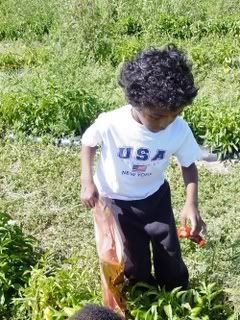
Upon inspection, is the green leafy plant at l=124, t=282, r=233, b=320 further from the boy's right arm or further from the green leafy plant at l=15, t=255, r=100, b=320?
the boy's right arm

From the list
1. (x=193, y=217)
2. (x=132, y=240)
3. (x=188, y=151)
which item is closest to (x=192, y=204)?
(x=193, y=217)

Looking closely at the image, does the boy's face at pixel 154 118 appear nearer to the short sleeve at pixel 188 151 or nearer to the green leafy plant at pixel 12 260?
the short sleeve at pixel 188 151

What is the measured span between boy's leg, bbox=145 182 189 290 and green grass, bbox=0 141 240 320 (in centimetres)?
26

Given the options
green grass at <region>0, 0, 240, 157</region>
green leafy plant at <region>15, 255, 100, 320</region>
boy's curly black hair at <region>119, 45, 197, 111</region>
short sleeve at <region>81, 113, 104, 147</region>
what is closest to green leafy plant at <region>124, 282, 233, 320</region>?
green leafy plant at <region>15, 255, 100, 320</region>

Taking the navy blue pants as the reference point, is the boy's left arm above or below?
above

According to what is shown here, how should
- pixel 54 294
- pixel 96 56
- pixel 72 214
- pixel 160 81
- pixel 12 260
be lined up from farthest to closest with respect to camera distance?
pixel 96 56 → pixel 72 214 → pixel 12 260 → pixel 54 294 → pixel 160 81

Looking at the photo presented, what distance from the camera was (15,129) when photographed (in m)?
6.00

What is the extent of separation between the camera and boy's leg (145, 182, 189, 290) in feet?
10.7

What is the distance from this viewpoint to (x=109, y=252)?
3098mm

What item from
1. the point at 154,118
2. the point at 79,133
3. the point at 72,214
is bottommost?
the point at 72,214

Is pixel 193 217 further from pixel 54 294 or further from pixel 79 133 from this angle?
pixel 79 133

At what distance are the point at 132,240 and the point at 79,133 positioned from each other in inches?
108

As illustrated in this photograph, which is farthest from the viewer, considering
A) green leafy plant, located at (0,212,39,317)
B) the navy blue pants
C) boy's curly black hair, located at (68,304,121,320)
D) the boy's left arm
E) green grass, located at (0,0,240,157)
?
green grass, located at (0,0,240,157)

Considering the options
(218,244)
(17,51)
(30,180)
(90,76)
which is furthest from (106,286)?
(17,51)
